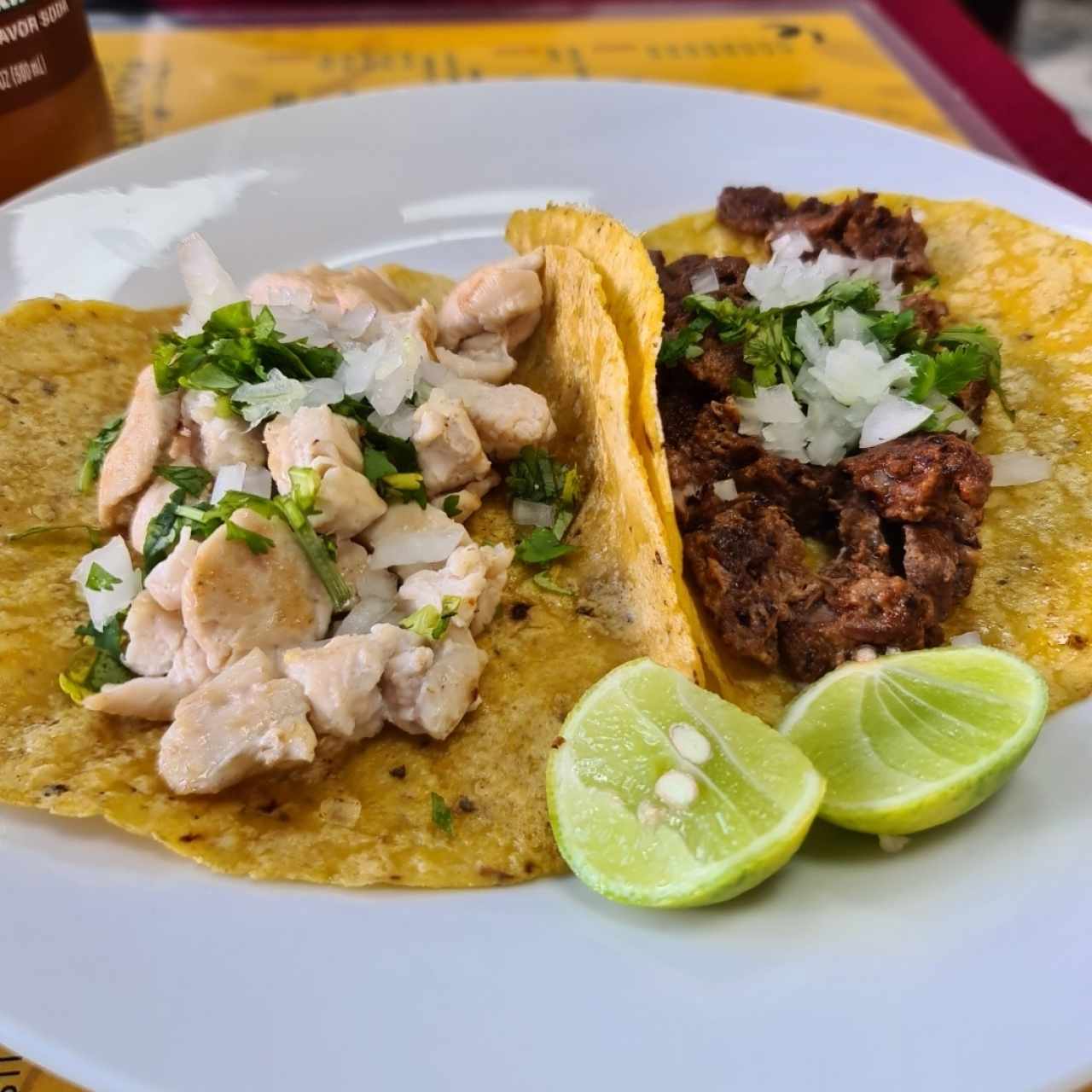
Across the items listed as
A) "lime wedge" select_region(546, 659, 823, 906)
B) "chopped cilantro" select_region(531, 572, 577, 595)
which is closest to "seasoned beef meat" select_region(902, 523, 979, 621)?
"lime wedge" select_region(546, 659, 823, 906)

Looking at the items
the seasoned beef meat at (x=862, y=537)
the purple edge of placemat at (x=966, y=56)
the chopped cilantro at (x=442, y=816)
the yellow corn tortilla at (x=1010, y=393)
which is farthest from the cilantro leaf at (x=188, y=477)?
the purple edge of placemat at (x=966, y=56)

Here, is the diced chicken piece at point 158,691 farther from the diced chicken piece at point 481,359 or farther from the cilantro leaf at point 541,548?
the diced chicken piece at point 481,359

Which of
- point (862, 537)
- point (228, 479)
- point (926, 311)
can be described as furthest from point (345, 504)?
point (926, 311)

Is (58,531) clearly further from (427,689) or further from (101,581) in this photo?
(427,689)

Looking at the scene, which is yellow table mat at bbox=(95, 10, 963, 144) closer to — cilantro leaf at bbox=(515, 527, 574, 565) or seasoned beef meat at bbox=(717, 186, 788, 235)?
seasoned beef meat at bbox=(717, 186, 788, 235)

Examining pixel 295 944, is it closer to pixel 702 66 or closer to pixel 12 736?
pixel 12 736

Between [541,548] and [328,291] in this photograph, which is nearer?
[541,548]

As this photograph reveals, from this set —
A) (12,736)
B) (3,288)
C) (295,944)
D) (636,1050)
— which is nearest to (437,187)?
Answer: (3,288)
